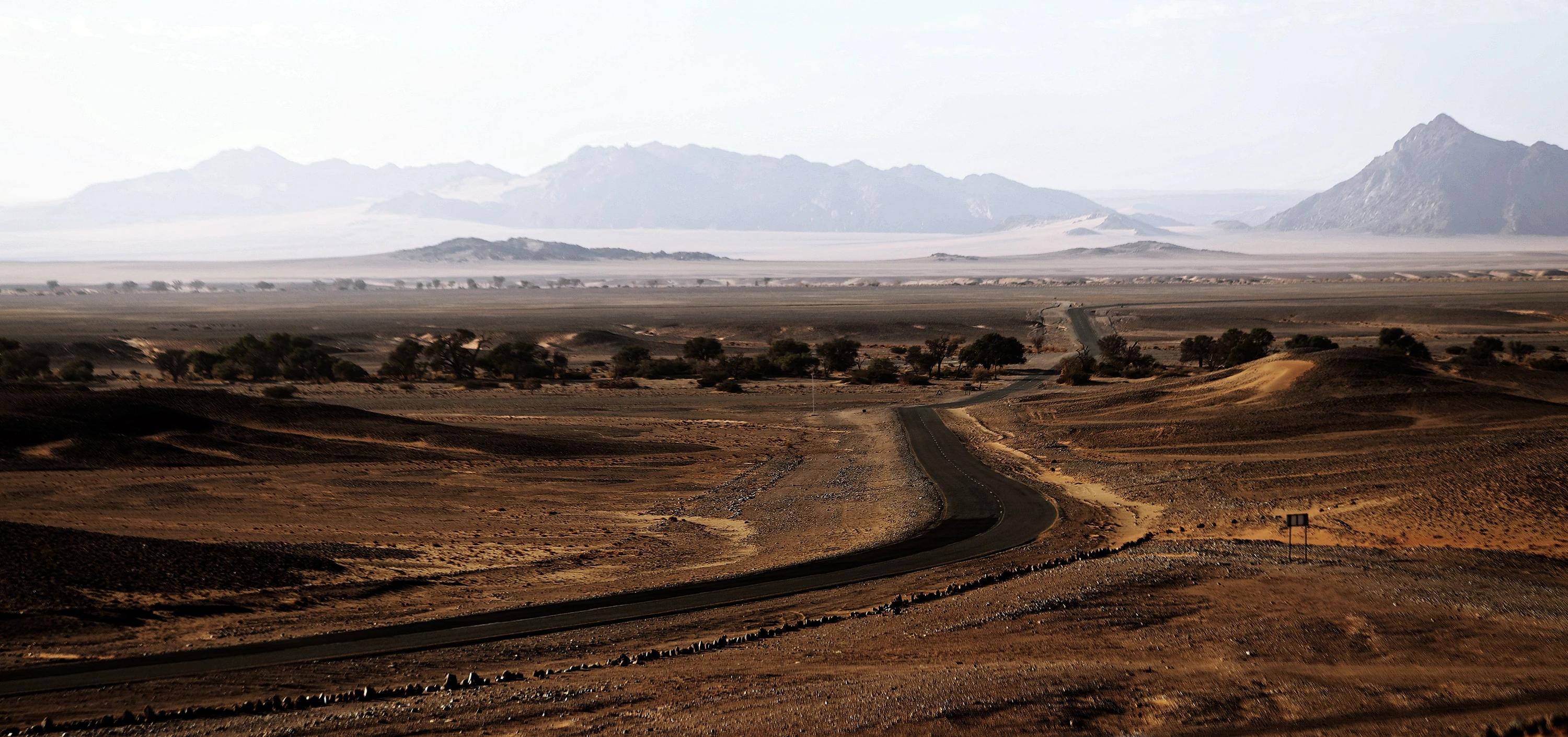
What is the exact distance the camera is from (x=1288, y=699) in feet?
43.1

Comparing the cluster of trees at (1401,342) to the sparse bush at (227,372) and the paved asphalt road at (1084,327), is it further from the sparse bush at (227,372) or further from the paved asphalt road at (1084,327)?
the sparse bush at (227,372)

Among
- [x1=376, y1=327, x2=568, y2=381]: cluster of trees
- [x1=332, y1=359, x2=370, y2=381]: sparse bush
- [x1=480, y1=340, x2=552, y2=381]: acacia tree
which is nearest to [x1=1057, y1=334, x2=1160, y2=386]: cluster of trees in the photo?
[x1=376, y1=327, x2=568, y2=381]: cluster of trees

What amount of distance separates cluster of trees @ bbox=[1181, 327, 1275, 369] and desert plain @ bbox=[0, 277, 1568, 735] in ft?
71.3

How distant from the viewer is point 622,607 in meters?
18.9

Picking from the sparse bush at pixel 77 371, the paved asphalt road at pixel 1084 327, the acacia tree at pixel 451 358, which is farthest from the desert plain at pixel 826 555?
the paved asphalt road at pixel 1084 327

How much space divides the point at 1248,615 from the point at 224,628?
15.6 m

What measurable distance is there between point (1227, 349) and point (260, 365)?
216ft

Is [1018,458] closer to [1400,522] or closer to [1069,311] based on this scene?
[1400,522]

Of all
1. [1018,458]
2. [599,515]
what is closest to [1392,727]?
[599,515]

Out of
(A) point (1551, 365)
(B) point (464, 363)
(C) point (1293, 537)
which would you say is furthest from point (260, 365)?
(A) point (1551, 365)

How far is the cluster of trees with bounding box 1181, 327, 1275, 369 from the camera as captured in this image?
243ft

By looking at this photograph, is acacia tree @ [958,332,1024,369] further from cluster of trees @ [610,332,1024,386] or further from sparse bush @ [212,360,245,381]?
sparse bush @ [212,360,245,381]

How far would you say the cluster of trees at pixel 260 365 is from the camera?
75.8 meters

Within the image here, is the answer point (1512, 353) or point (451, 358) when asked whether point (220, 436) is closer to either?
point (451, 358)
